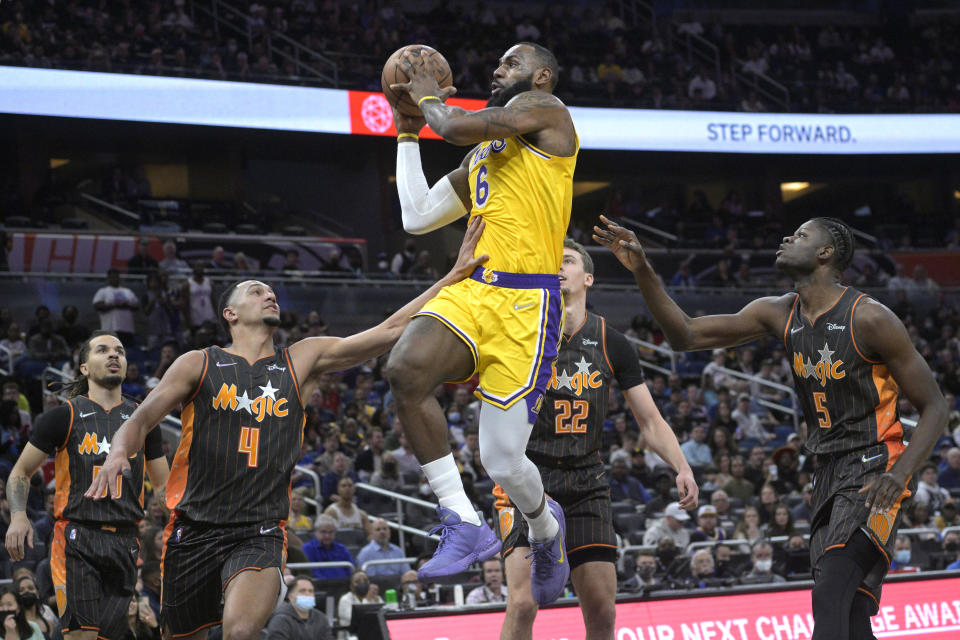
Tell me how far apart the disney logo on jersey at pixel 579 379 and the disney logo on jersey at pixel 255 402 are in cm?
152

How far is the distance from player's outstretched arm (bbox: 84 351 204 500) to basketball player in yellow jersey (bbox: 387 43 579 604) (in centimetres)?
161

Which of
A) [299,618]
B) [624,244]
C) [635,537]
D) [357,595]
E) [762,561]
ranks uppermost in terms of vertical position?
[624,244]

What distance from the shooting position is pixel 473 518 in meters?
4.95

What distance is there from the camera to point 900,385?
5371 mm

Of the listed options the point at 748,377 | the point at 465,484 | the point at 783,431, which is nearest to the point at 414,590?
the point at 465,484

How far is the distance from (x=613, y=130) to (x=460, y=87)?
343cm

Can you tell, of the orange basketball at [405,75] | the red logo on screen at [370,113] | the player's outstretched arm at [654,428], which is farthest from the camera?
the red logo on screen at [370,113]

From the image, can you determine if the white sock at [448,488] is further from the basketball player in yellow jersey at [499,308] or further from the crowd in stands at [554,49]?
the crowd in stands at [554,49]

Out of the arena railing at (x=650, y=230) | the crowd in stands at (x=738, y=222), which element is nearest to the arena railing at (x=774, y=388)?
the crowd in stands at (x=738, y=222)

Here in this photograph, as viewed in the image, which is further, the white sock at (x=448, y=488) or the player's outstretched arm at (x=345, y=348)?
the player's outstretched arm at (x=345, y=348)

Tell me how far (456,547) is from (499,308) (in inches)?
39.9

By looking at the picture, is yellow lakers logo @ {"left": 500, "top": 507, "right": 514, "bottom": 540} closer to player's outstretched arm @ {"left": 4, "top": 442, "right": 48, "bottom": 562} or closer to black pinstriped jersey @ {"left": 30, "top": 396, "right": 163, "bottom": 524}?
black pinstriped jersey @ {"left": 30, "top": 396, "right": 163, "bottom": 524}

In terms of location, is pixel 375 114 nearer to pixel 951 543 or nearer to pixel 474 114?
pixel 951 543

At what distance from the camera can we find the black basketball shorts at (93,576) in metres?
6.97
